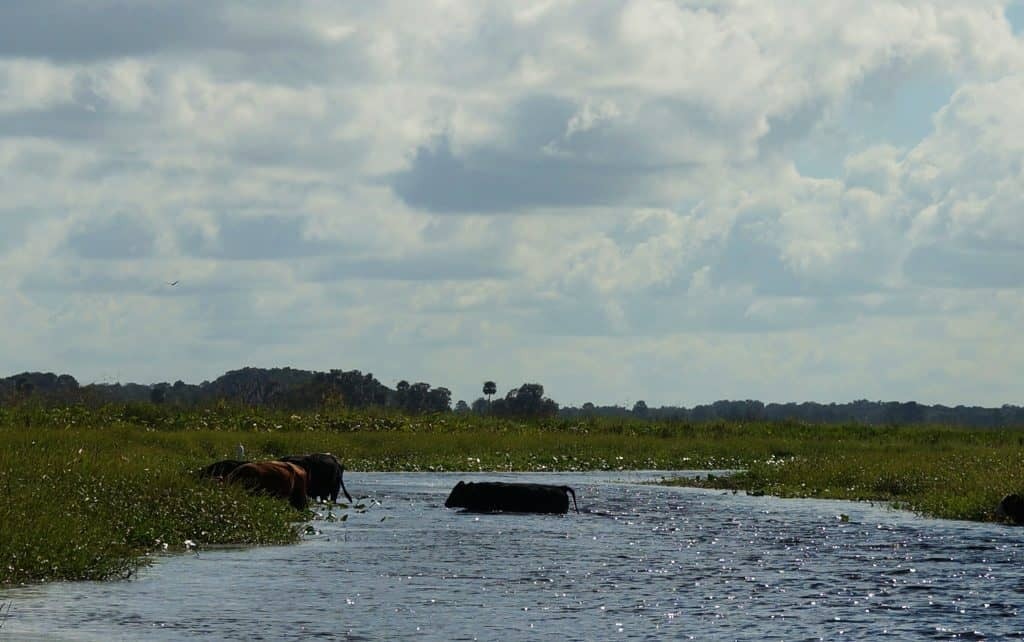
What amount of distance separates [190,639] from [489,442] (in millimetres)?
45145

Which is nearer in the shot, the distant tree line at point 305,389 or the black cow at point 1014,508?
the black cow at point 1014,508

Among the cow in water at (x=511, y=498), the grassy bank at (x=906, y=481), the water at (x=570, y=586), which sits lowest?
the water at (x=570, y=586)

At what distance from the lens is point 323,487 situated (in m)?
35.3

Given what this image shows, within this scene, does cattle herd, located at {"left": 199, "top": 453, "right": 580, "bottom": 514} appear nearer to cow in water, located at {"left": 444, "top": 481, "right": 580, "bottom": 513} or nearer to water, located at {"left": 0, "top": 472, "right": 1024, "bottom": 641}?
cow in water, located at {"left": 444, "top": 481, "right": 580, "bottom": 513}

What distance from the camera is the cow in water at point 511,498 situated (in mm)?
33375

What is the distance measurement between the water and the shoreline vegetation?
3.31 feet

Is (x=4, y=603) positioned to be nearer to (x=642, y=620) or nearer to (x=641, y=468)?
(x=642, y=620)

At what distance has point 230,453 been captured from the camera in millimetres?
47156

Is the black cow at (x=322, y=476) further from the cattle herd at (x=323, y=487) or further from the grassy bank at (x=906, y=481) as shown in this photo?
the grassy bank at (x=906, y=481)

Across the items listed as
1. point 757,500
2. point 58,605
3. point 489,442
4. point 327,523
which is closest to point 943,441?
point 489,442

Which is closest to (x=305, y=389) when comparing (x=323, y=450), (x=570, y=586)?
(x=323, y=450)

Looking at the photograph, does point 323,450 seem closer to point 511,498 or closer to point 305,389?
point 511,498

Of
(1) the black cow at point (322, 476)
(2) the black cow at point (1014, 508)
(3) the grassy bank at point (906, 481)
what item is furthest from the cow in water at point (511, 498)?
(2) the black cow at point (1014, 508)

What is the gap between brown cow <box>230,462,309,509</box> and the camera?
96.2 ft
